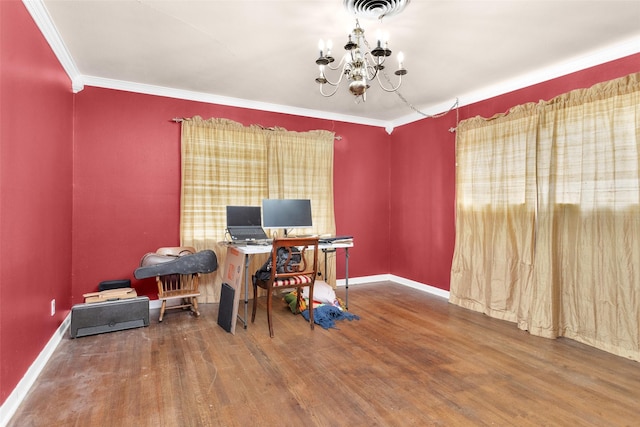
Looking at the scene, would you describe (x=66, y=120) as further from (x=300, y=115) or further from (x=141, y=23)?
(x=300, y=115)

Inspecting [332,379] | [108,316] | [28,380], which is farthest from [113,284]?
[332,379]

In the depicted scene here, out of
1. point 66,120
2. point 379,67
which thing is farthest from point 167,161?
point 379,67

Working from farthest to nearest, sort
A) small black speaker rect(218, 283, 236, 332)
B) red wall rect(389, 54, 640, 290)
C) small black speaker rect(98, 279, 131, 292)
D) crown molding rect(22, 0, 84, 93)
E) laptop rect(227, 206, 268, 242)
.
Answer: red wall rect(389, 54, 640, 290) → laptop rect(227, 206, 268, 242) → small black speaker rect(98, 279, 131, 292) → small black speaker rect(218, 283, 236, 332) → crown molding rect(22, 0, 84, 93)

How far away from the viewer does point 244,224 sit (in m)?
3.95

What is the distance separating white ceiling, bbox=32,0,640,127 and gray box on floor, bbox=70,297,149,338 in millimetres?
2264

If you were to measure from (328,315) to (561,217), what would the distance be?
2.45 m

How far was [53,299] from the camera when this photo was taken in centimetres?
288

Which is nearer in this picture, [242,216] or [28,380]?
[28,380]

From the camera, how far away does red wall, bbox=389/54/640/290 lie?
4.45 meters

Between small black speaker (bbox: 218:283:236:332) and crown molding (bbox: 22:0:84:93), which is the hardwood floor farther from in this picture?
crown molding (bbox: 22:0:84:93)

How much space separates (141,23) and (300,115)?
250 cm

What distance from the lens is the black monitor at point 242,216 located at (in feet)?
12.8

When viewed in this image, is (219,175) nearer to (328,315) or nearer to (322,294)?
(322,294)

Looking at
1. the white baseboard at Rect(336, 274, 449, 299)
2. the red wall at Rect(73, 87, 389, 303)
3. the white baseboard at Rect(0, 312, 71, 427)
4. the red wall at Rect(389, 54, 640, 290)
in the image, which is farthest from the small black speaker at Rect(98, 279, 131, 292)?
the red wall at Rect(389, 54, 640, 290)
